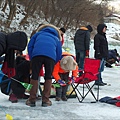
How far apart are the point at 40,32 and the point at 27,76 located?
0.90 m

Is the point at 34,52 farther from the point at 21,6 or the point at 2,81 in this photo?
the point at 21,6

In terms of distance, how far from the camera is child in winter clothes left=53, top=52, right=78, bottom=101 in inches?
202

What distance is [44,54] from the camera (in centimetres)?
467

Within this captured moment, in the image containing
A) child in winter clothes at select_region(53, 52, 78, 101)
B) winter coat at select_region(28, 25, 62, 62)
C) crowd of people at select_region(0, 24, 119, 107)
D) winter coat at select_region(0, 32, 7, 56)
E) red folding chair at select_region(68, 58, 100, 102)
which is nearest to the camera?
winter coat at select_region(0, 32, 7, 56)

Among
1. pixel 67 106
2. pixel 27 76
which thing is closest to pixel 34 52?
pixel 27 76

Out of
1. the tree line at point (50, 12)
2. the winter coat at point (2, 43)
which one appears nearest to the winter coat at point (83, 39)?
the winter coat at point (2, 43)

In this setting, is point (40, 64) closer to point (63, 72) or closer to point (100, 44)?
point (63, 72)

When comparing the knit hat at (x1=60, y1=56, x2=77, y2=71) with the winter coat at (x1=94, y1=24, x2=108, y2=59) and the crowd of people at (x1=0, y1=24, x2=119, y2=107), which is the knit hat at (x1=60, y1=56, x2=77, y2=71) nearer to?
the crowd of people at (x1=0, y1=24, x2=119, y2=107)

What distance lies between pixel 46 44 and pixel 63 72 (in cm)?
85

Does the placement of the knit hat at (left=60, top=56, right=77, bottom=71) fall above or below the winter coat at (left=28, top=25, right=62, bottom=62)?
below

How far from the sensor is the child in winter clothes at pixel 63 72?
16.8 ft

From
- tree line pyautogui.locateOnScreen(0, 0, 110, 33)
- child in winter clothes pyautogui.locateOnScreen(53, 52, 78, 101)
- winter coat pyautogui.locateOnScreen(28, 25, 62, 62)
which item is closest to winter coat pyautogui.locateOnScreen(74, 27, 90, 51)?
child in winter clothes pyautogui.locateOnScreen(53, 52, 78, 101)

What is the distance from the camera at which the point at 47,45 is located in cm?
473

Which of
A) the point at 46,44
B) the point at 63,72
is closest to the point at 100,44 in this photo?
the point at 63,72
